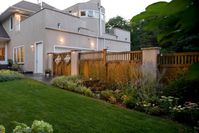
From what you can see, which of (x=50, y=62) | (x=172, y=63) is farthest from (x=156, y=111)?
(x=50, y=62)

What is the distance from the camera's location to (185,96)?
7578 millimetres

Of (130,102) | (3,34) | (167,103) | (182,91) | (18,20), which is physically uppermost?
(18,20)

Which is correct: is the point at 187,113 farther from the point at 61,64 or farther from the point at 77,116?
the point at 61,64

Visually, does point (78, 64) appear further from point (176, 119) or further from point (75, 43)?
point (176, 119)

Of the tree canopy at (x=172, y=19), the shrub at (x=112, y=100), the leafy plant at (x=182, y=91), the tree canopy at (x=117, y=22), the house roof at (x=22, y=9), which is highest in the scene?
the tree canopy at (x=117, y=22)

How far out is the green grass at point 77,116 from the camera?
575 centimetres

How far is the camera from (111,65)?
11.8 meters

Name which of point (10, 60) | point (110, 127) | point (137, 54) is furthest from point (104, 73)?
point (10, 60)

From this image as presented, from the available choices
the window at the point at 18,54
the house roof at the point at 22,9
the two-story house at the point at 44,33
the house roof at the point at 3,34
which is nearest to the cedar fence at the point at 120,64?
the two-story house at the point at 44,33

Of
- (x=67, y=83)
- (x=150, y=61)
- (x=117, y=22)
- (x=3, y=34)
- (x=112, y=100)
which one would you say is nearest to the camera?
(x=112, y=100)

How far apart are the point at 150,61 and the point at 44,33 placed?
10079 millimetres

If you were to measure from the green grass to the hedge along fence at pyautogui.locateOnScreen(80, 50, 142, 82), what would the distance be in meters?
2.77

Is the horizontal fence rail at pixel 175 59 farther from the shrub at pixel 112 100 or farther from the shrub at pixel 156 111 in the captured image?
the shrub at pixel 112 100

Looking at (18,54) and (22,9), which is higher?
(22,9)
